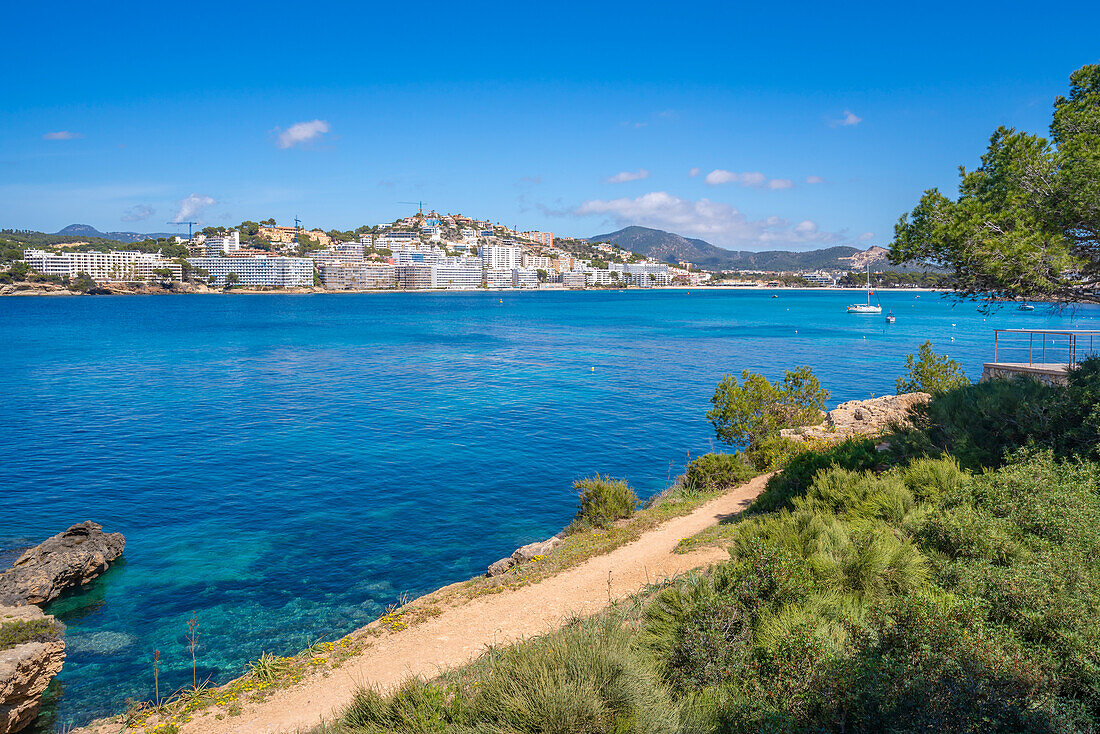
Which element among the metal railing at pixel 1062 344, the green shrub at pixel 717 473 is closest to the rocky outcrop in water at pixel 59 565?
the green shrub at pixel 717 473

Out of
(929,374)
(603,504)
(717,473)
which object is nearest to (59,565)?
(603,504)

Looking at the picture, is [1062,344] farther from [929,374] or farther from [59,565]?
[59,565]

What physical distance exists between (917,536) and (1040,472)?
1.81 m

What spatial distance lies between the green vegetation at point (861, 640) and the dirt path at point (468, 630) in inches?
49.7

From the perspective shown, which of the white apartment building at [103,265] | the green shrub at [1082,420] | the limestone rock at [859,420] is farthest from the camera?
the white apartment building at [103,265]

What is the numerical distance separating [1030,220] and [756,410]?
10.00 meters

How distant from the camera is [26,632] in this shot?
10133mm

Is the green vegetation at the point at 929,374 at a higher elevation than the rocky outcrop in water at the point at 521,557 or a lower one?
higher

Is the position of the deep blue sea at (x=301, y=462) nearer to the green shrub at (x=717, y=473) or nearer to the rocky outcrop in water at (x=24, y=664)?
the rocky outcrop in water at (x=24, y=664)

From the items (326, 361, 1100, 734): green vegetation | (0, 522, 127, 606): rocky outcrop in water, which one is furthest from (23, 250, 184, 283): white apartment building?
(326, 361, 1100, 734): green vegetation

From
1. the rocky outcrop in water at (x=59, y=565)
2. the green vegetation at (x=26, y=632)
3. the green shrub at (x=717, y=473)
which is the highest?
the green shrub at (x=717, y=473)

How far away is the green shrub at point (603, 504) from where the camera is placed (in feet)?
48.6

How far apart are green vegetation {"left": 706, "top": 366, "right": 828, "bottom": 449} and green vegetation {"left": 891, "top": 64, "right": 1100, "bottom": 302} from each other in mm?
8139

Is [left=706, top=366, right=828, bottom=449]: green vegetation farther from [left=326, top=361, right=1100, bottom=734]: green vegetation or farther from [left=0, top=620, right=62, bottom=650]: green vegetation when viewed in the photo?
[left=0, top=620, right=62, bottom=650]: green vegetation
